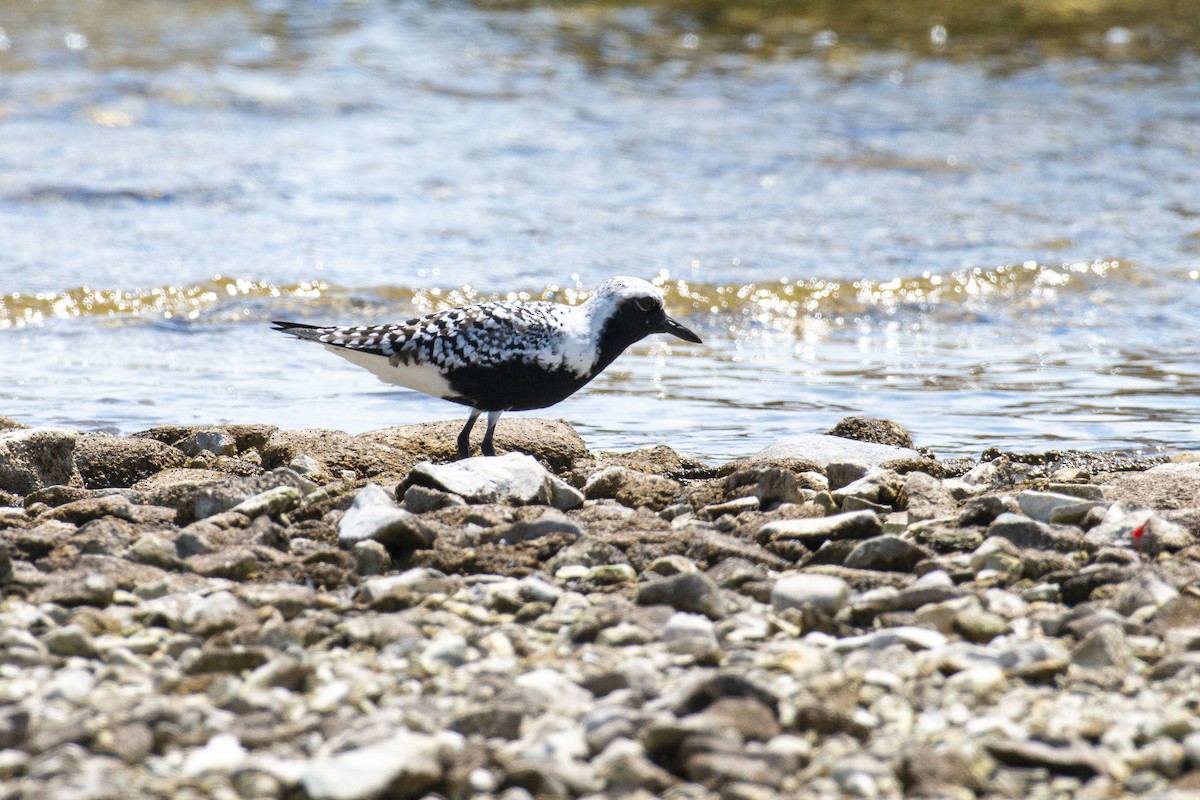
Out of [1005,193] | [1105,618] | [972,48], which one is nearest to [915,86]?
[972,48]

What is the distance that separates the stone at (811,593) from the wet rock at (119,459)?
10.9 feet

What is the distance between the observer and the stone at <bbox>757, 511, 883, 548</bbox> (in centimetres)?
515

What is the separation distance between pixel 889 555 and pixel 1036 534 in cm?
55

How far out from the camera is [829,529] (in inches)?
203

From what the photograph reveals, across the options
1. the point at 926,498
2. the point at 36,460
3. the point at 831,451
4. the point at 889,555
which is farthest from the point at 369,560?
the point at 831,451

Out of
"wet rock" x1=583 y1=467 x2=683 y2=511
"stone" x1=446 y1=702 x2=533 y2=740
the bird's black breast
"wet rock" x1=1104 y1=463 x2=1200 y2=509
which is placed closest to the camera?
"stone" x1=446 y1=702 x2=533 y2=740

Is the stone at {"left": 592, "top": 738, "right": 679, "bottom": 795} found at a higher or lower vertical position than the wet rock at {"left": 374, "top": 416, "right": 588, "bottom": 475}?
lower

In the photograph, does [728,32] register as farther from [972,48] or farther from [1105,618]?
[1105,618]

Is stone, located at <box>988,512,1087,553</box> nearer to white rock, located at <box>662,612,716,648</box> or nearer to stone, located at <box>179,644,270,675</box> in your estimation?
white rock, located at <box>662,612,716,648</box>

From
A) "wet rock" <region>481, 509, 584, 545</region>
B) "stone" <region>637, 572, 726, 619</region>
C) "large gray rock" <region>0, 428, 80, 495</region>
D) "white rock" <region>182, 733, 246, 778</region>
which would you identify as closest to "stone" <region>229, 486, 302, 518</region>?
"wet rock" <region>481, 509, 584, 545</region>

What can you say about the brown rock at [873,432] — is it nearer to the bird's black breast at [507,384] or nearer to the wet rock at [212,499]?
the bird's black breast at [507,384]

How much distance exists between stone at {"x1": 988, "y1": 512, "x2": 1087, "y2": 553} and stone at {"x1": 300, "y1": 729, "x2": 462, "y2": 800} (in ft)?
7.86

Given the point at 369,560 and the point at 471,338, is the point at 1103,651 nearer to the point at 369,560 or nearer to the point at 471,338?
the point at 369,560

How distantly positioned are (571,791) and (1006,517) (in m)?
2.40
